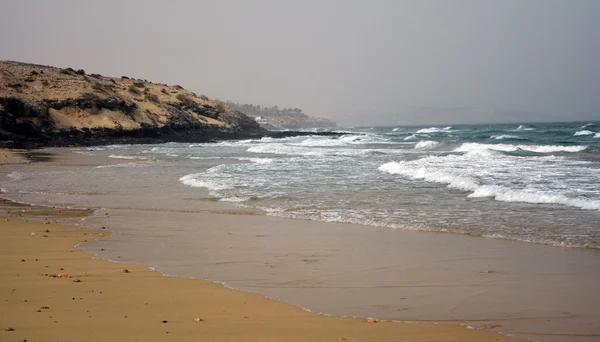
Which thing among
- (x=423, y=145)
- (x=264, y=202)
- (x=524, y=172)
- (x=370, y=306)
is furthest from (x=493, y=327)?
A: (x=423, y=145)

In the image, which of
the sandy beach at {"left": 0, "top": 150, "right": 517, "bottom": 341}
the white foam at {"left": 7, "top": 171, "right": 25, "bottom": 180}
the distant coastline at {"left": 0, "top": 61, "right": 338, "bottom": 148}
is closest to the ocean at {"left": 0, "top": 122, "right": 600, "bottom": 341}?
the sandy beach at {"left": 0, "top": 150, "right": 517, "bottom": 341}

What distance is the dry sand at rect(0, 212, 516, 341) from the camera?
440cm

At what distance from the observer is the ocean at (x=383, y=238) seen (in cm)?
554

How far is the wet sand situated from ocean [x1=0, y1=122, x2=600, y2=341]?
22 mm

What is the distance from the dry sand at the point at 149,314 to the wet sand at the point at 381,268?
350 mm

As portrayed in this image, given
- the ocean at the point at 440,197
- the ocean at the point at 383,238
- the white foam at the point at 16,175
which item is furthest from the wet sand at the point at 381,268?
the white foam at the point at 16,175

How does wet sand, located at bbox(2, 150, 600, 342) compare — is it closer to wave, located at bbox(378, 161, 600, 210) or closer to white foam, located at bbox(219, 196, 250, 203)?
white foam, located at bbox(219, 196, 250, 203)

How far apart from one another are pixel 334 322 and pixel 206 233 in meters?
5.14

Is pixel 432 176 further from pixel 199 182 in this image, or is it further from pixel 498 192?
pixel 199 182

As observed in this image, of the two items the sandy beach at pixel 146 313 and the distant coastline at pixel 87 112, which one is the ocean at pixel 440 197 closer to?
the sandy beach at pixel 146 313

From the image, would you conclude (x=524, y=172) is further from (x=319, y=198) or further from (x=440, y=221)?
(x=440, y=221)

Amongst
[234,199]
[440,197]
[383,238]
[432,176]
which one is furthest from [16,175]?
[383,238]

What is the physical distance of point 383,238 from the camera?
9055 millimetres

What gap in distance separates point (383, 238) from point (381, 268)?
6.78 ft
